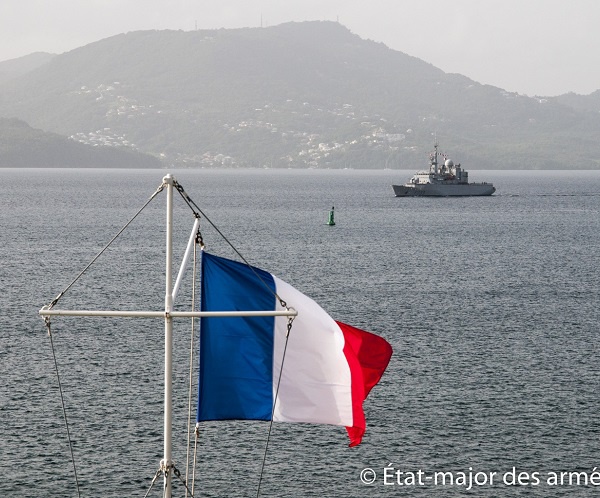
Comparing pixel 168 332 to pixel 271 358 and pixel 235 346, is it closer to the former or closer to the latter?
pixel 235 346

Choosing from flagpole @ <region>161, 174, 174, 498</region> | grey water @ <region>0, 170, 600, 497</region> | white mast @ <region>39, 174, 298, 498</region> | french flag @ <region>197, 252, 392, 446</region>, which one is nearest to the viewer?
white mast @ <region>39, 174, 298, 498</region>

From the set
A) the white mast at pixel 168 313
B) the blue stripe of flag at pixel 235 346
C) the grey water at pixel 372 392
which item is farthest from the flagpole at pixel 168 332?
the grey water at pixel 372 392

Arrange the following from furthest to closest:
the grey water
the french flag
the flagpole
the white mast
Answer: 1. the grey water
2. the french flag
3. the flagpole
4. the white mast

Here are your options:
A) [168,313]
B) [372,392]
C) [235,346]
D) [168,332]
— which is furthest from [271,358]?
[372,392]

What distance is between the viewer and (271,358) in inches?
1070

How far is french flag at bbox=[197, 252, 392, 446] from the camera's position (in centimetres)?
2655

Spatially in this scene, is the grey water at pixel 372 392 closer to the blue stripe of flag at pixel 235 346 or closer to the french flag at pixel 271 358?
the blue stripe of flag at pixel 235 346

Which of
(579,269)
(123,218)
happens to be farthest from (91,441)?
(123,218)

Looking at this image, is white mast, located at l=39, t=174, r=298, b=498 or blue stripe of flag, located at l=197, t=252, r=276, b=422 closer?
white mast, located at l=39, t=174, r=298, b=498

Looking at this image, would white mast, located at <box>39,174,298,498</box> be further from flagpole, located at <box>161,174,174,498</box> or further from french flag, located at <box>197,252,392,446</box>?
french flag, located at <box>197,252,392,446</box>

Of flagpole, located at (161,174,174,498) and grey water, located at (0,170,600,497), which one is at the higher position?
flagpole, located at (161,174,174,498)

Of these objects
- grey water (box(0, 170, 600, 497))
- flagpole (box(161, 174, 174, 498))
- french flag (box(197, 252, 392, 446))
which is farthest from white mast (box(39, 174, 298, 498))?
grey water (box(0, 170, 600, 497))

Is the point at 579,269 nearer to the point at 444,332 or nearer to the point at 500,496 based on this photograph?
the point at 444,332

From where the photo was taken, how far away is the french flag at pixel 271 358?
26.5 meters
